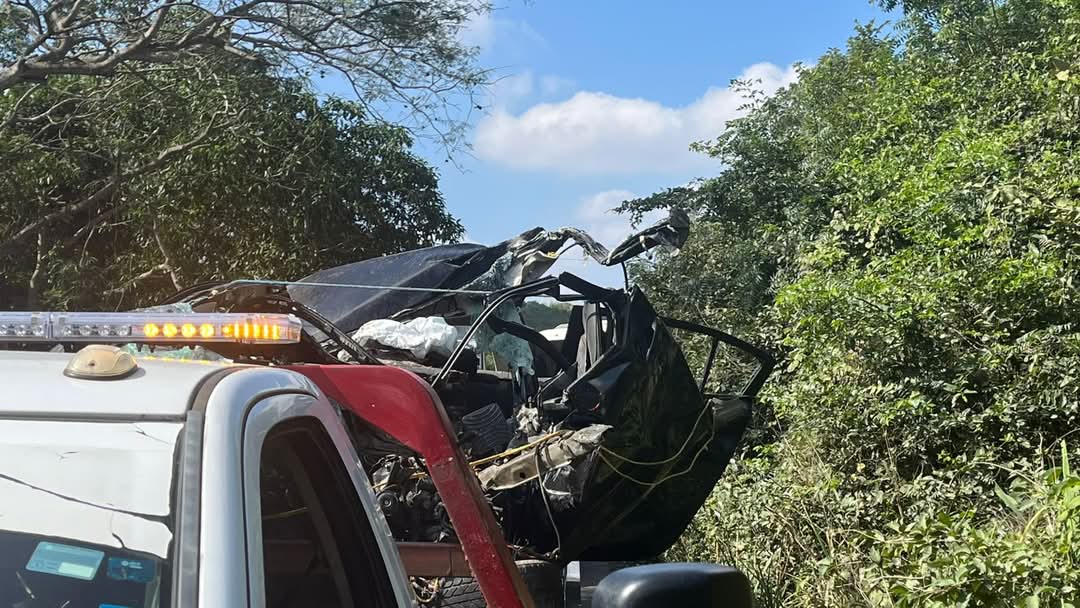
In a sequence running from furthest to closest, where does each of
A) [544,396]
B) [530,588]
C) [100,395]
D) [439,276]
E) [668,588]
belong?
[439,276] → [544,396] → [530,588] → [668,588] → [100,395]

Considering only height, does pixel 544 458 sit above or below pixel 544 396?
below

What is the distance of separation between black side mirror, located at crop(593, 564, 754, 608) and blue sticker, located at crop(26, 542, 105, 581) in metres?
0.85

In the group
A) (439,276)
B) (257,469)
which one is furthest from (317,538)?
(439,276)

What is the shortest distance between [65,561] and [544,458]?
342 centimetres

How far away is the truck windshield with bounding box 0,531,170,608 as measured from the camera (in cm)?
148

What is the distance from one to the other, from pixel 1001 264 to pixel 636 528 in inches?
124

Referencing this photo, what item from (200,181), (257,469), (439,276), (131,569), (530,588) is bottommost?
(530,588)

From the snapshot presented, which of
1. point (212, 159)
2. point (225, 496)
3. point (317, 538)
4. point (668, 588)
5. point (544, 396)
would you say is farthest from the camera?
point (212, 159)

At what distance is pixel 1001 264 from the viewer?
22.7ft

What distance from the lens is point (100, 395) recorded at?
1.62m

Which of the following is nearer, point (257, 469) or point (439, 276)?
point (257, 469)

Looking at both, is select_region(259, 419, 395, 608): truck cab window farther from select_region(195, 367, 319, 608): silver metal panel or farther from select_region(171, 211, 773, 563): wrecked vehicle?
select_region(171, 211, 773, 563): wrecked vehicle

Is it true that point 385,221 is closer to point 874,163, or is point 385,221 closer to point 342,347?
point 874,163

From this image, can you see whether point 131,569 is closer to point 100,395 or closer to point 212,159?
point 100,395
